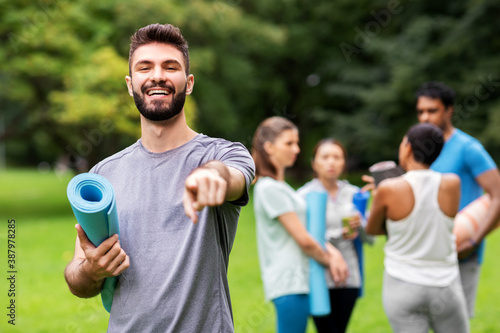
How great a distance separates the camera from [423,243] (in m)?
3.21

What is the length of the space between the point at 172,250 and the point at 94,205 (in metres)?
0.34

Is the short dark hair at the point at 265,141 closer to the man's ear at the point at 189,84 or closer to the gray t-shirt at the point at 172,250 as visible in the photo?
the man's ear at the point at 189,84

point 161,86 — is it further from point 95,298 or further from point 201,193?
point 95,298

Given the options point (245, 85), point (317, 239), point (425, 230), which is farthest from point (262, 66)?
point (425, 230)

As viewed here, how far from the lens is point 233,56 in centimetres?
2191

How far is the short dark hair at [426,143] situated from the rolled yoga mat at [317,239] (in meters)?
0.66

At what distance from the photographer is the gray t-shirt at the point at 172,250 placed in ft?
6.00

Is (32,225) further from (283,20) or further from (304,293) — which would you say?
(283,20)

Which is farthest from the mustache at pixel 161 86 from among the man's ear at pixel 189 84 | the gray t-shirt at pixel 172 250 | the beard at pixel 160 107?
the gray t-shirt at pixel 172 250

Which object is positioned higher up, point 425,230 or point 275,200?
point 275,200

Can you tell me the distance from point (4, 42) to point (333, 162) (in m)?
13.1

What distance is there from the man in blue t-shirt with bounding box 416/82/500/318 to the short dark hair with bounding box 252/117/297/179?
99 cm

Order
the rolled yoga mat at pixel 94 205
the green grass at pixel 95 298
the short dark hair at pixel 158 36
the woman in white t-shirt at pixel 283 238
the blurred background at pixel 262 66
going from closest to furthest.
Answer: the rolled yoga mat at pixel 94 205 < the short dark hair at pixel 158 36 < the woman in white t-shirt at pixel 283 238 < the green grass at pixel 95 298 < the blurred background at pixel 262 66

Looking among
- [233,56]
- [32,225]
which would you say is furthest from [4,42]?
[233,56]
